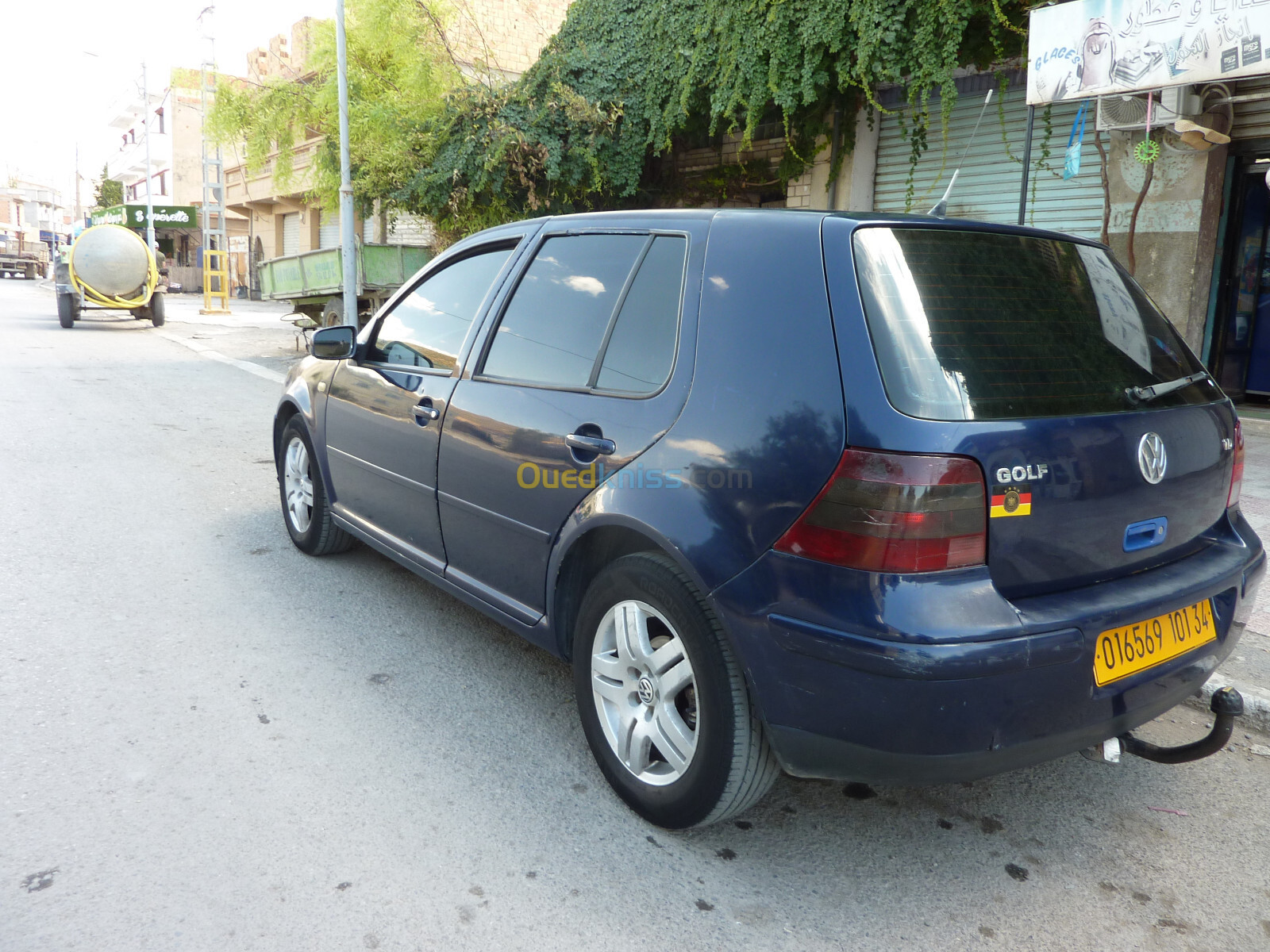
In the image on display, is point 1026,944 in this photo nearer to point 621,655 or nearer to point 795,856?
point 795,856

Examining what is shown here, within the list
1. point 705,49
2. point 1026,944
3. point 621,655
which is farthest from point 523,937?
point 705,49

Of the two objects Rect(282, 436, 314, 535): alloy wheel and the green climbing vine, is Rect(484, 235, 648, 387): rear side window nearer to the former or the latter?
Rect(282, 436, 314, 535): alloy wheel

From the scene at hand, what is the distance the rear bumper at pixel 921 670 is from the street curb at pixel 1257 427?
7.69m

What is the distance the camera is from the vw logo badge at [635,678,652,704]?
263 centimetres

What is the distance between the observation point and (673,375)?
2.59 meters

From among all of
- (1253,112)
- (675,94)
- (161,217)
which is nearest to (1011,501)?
(1253,112)

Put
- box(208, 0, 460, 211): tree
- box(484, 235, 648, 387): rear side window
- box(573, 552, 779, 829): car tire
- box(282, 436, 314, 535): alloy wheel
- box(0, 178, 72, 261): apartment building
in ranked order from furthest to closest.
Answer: box(0, 178, 72, 261): apartment building → box(208, 0, 460, 211): tree → box(282, 436, 314, 535): alloy wheel → box(484, 235, 648, 387): rear side window → box(573, 552, 779, 829): car tire

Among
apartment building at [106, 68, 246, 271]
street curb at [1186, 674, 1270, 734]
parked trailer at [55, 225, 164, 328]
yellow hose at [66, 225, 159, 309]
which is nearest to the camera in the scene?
street curb at [1186, 674, 1270, 734]

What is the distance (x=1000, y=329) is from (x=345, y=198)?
14.4 m

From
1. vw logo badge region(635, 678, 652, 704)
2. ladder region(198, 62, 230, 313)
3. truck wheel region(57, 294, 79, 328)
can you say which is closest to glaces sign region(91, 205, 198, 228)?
ladder region(198, 62, 230, 313)

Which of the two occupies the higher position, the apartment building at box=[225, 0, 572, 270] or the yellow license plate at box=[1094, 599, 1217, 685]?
the apartment building at box=[225, 0, 572, 270]

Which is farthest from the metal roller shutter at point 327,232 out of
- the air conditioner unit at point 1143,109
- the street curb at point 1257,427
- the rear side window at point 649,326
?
the rear side window at point 649,326

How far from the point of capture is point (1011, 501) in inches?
85.4

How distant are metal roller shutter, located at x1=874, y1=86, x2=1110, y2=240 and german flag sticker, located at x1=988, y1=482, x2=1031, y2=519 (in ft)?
26.6
